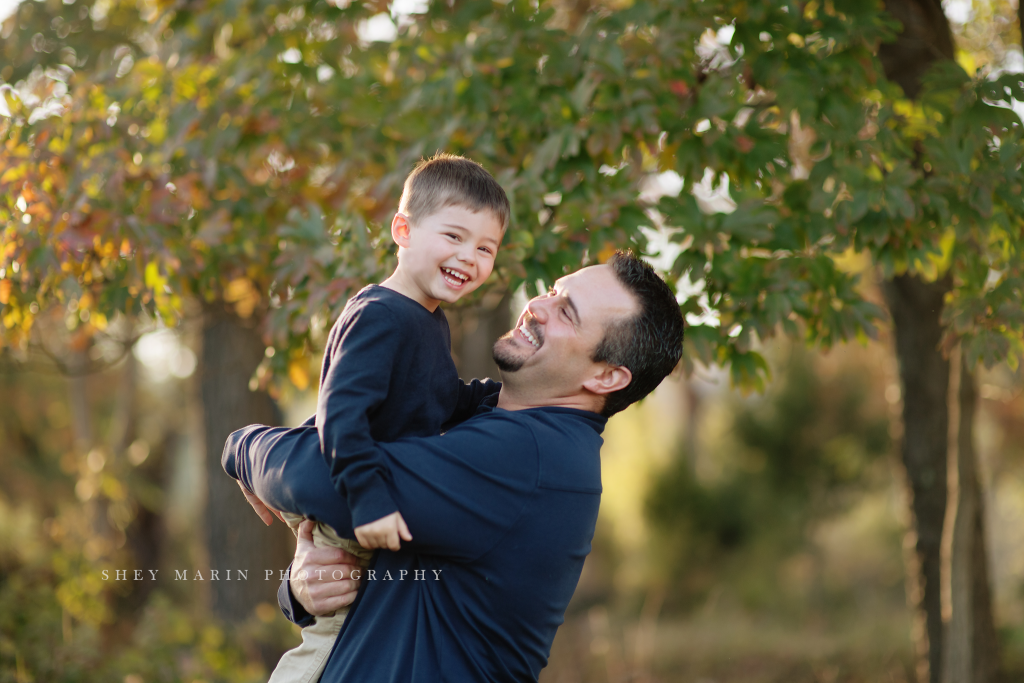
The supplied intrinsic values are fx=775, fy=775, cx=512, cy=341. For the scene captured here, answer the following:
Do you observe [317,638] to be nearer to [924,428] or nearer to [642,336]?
[642,336]

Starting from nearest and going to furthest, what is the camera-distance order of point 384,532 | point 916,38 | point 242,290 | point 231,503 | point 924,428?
point 384,532 < point 916,38 < point 242,290 < point 924,428 < point 231,503

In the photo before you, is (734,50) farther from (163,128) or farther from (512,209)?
(163,128)

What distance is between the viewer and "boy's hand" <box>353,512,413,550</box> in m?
1.50

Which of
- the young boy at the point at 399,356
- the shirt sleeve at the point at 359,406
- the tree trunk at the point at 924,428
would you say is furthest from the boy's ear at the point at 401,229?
the tree trunk at the point at 924,428

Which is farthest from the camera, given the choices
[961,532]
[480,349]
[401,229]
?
[480,349]

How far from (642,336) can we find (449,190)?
62 centimetres

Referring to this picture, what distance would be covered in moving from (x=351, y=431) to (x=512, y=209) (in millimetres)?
1318

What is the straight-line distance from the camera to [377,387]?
1.55m

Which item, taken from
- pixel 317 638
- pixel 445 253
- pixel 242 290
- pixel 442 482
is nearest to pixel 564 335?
pixel 445 253

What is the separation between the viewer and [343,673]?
164 centimetres

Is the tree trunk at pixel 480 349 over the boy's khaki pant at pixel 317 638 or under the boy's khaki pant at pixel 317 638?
under

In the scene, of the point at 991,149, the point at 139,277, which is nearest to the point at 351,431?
the point at 139,277

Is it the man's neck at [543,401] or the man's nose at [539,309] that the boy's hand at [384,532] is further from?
the man's nose at [539,309]

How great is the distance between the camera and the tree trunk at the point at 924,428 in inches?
163
